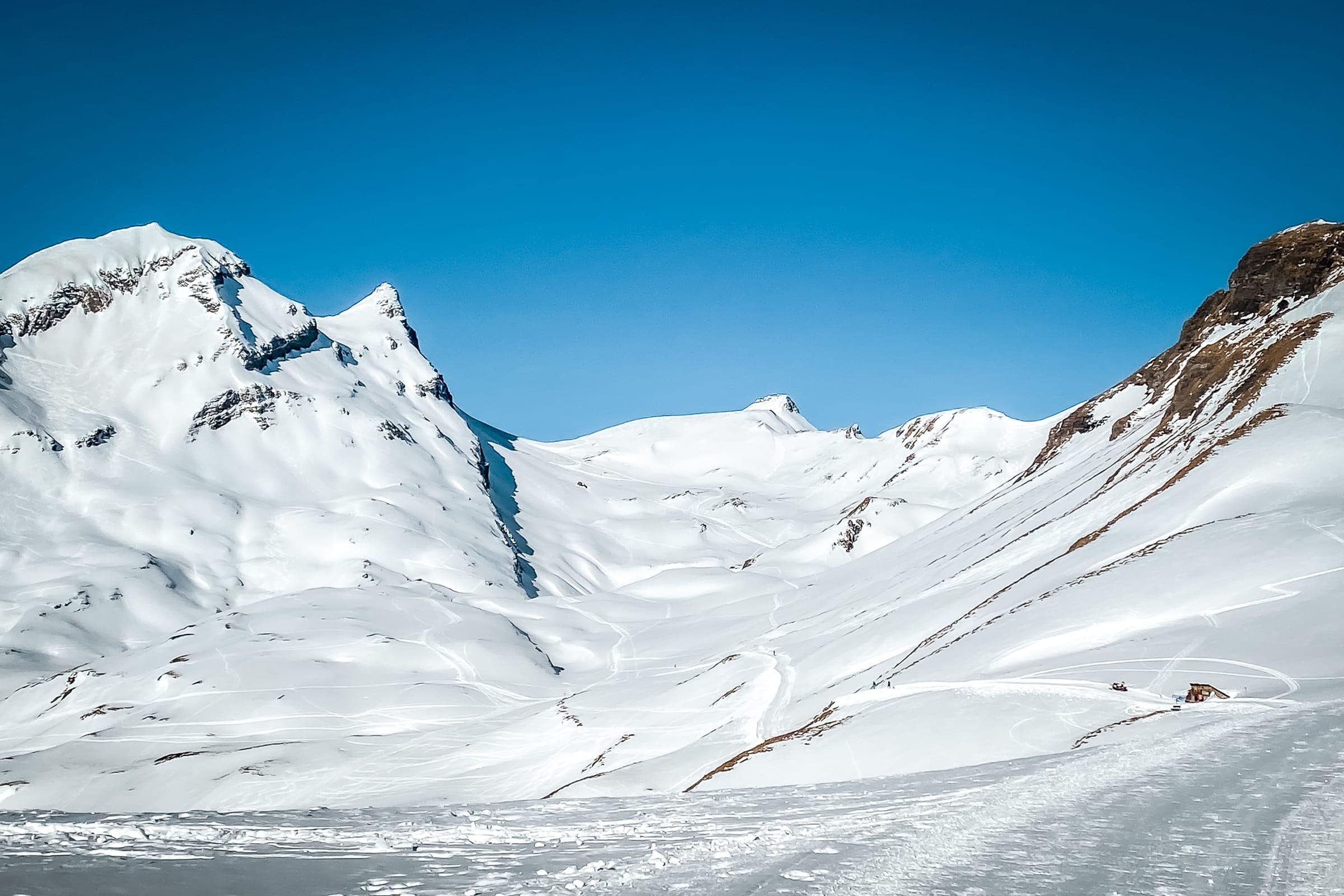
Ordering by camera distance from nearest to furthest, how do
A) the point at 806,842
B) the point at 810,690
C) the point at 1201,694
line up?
the point at 806,842, the point at 1201,694, the point at 810,690

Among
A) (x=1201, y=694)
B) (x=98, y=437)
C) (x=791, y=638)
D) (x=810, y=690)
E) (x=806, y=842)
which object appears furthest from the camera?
(x=98, y=437)

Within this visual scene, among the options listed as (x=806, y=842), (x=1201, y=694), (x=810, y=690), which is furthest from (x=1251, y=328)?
(x=806, y=842)

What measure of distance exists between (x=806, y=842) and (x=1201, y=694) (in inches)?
709

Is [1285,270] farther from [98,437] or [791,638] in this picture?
[98,437]

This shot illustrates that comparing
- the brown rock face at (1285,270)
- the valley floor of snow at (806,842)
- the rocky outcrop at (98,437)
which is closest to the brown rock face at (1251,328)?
the brown rock face at (1285,270)

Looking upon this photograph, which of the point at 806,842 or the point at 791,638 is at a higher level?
the point at 791,638

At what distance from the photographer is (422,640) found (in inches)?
4109

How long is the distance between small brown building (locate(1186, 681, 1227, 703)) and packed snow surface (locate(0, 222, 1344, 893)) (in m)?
1.14

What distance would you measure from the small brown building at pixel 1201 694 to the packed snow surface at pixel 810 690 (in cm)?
114

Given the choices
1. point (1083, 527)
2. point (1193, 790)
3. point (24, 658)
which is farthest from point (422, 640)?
point (1193, 790)

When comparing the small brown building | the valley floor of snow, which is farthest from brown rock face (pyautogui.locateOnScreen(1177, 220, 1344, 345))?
the valley floor of snow

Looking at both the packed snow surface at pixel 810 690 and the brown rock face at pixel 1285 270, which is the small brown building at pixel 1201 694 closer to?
the packed snow surface at pixel 810 690

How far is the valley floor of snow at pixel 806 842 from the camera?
27.9 ft

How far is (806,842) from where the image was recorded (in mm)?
10477
